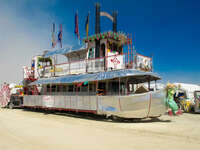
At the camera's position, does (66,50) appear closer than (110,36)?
No

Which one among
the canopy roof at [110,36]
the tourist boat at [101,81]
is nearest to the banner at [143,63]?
the tourist boat at [101,81]

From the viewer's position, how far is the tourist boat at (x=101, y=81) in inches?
448

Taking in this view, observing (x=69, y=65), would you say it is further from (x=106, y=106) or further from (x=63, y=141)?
(x=63, y=141)

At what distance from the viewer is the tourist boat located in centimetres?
1139

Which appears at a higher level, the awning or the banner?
the awning

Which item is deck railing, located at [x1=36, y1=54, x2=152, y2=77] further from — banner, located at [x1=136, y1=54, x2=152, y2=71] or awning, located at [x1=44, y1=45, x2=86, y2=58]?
awning, located at [x1=44, y1=45, x2=86, y2=58]

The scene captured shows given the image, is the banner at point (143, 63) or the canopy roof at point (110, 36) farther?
the canopy roof at point (110, 36)

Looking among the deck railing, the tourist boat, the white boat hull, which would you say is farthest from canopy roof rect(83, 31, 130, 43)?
the white boat hull

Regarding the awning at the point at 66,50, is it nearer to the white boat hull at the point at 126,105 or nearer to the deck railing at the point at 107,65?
the deck railing at the point at 107,65

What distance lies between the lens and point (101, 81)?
1534 cm

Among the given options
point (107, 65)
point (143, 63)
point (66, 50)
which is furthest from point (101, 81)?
point (66, 50)

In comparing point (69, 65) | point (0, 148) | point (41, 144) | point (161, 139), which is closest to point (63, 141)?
point (41, 144)

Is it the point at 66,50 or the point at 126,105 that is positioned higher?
the point at 66,50

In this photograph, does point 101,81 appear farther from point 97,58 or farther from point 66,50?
point 66,50
